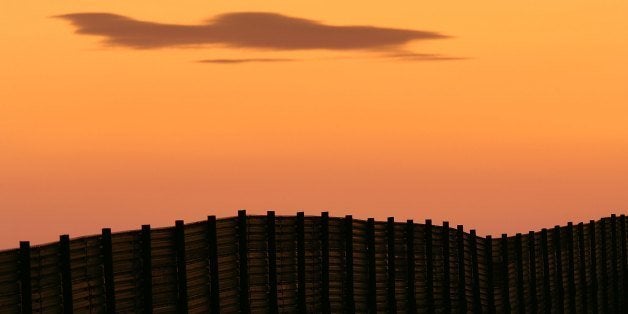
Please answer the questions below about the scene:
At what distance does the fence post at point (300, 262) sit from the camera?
84.1ft

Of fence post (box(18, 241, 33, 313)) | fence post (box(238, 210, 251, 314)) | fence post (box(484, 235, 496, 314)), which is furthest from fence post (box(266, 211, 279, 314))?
fence post (box(484, 235, 496, 314))

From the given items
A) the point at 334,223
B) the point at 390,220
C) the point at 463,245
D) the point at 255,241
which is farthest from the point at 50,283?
the point at 463,245

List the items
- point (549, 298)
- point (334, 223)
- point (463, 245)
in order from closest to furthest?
1. point (334, 223)
2. point (463, 245)
3. point (549, 298)

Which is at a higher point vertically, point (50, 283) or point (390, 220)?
point (390, 220)

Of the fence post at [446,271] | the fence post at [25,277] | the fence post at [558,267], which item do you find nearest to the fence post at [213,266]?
the fence post at [25,277]

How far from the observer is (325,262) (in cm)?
2645

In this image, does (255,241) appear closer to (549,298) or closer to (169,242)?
(169,242)

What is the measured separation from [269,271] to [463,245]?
7827mm

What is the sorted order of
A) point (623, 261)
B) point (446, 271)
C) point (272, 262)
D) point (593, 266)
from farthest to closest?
point (623, 261), point (593, 266), point (446, 271), point (272, 262)

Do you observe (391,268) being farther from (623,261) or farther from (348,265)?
(623,261)

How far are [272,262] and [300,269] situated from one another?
90 cm

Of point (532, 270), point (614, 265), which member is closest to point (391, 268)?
point (532, 270)

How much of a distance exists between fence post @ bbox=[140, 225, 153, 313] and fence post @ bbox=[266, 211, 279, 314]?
3.19m

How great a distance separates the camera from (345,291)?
1073 inches
